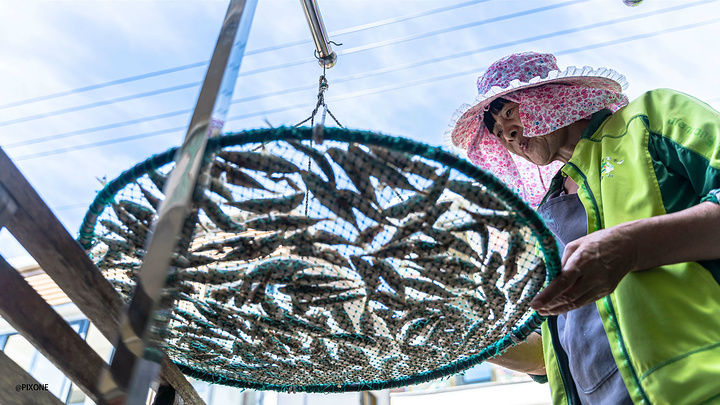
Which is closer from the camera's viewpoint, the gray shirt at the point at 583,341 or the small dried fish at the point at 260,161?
the small dried fish at the point at 260,161

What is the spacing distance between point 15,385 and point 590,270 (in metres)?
1.00

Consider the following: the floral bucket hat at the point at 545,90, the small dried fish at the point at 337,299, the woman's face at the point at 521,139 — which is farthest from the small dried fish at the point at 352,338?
the woman's face at the point at 521,139

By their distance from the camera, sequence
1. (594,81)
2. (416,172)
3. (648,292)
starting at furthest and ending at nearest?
(594,81) < (648,292) < (416,172)

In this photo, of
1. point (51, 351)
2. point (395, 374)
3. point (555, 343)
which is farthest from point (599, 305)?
point (51, 351)

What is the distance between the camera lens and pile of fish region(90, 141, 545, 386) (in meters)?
0.69

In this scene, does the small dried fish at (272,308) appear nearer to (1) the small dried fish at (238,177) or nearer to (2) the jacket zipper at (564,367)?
(1) the small dried fish at (238,177)

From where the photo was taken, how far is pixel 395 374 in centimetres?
116

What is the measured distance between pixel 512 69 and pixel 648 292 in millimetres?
617

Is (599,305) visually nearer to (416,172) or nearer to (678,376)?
(678,376)

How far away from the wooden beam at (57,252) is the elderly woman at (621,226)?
665 millimetres

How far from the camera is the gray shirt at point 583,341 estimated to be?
1.12 m

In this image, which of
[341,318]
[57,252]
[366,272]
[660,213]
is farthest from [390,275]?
[660,213]

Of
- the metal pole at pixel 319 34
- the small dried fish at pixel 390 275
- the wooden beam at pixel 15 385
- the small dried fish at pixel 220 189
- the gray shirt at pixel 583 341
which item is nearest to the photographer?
the small dried fish at pixel 220 189

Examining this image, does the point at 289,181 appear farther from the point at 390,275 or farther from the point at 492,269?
the point at 492,269
